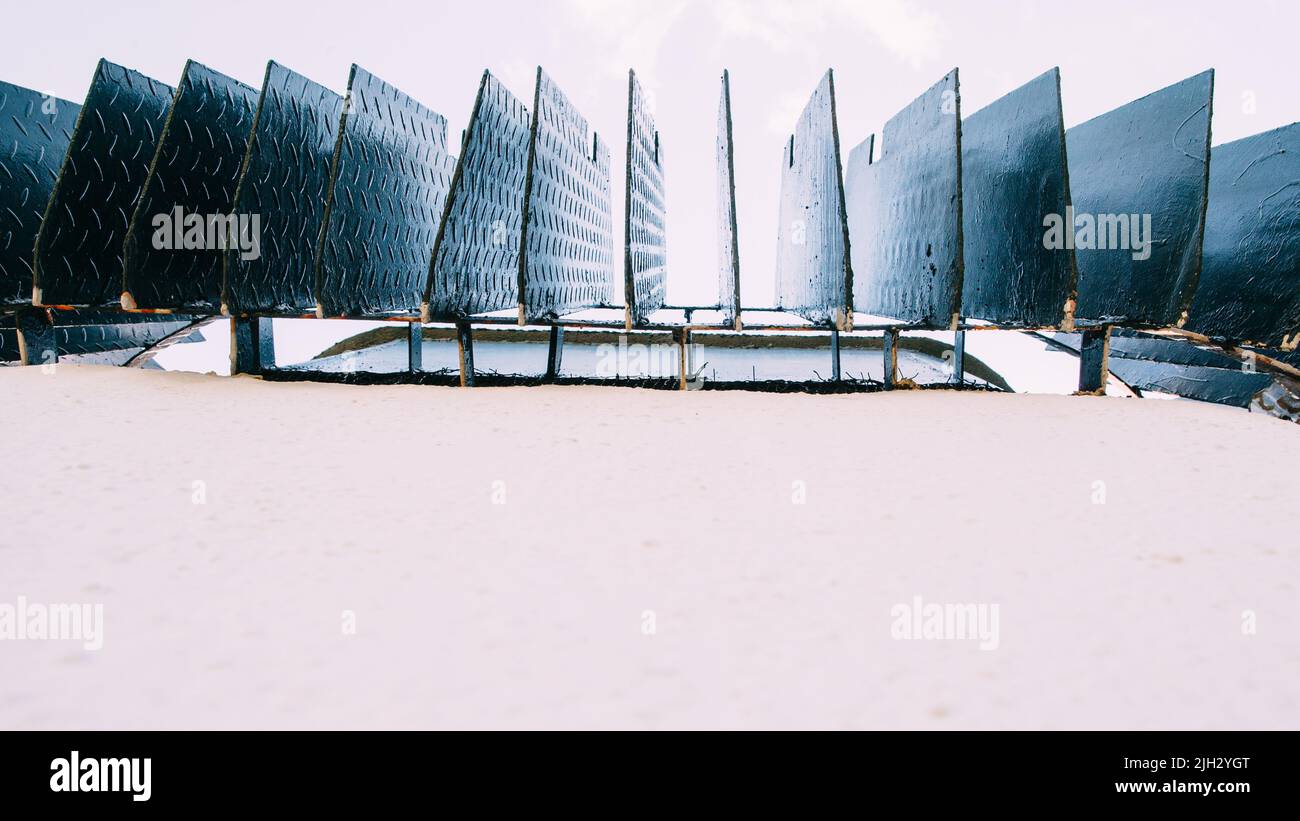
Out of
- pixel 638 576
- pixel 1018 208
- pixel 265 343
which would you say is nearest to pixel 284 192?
pixel 265 343

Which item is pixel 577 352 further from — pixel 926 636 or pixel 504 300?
pixel 926 636

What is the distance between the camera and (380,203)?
3.17 metres

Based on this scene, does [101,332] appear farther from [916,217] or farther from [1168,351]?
[1168,351]

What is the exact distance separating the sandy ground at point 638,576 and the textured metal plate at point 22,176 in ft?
7.88

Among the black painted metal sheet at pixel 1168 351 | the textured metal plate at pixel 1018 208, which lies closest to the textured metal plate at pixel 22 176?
the textured metal plate at pixel 1018 208

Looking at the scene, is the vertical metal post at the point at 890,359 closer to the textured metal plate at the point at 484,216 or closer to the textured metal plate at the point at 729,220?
the textured metal plate at the point at 729,220

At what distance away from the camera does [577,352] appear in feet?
14.6

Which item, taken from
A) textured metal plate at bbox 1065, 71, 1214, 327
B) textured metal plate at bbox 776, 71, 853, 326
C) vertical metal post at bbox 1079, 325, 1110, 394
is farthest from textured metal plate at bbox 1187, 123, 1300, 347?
textured metal plate at bbox 776, 71, 853, 326

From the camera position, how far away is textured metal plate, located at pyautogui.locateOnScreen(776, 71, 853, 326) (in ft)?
9.11

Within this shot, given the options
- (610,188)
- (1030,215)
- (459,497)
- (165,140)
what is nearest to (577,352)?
(610,188)

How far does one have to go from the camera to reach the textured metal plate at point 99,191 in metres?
2.88

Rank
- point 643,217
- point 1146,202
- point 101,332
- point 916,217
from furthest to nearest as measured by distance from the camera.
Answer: point 101,332, point 643,217, point 916,217, point 1146,202

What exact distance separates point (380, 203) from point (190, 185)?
80 centimetres

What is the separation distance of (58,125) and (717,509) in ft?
15.8
